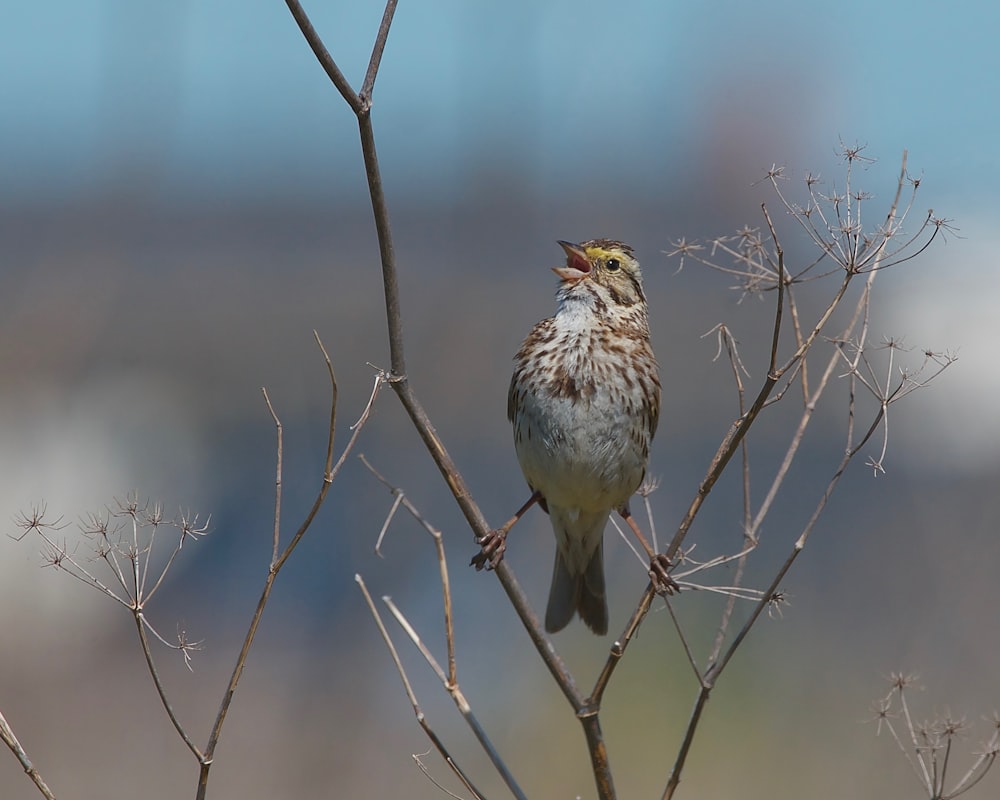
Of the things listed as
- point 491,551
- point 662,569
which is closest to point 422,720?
point 491,551

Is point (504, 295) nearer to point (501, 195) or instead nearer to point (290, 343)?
point (501, 195)

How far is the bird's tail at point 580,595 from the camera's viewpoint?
4727 mm

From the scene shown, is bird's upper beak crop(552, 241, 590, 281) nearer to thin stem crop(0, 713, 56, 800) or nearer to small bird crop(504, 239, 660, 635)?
small bird crop(504, 239, 660, 635)

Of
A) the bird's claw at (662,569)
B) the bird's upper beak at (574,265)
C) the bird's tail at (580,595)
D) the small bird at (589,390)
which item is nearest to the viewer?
the bird's claw at (662,569)

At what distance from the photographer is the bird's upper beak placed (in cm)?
445

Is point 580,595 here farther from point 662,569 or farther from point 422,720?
point 422,720

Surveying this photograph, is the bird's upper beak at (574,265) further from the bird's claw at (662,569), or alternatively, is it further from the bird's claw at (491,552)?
the bird's claw at (662,569)

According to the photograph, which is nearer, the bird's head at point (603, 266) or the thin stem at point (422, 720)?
the thin stem at point (422, 720)

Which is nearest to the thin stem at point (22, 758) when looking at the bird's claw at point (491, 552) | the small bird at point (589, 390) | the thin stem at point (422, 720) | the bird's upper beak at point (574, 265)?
the thin stem at point (422, 720)

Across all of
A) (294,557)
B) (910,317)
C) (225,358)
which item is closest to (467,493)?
(910,317)

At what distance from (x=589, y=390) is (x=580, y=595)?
2.97 ft

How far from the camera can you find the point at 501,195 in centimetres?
1093

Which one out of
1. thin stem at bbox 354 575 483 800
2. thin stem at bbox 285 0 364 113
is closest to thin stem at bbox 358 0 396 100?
thin stem at bbox 285 0 364 113

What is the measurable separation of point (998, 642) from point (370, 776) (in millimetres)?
4042
